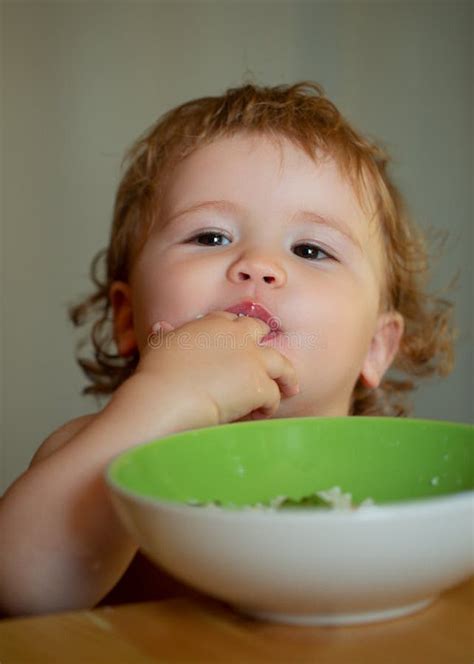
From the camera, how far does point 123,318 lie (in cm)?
134

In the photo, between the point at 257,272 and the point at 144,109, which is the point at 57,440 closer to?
the point at 257,272

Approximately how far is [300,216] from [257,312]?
0.17 m

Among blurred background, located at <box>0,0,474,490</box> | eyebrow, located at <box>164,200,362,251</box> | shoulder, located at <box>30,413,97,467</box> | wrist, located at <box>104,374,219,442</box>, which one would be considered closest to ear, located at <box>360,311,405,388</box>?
eyebrow, located at <box>164,200,362,251</box>

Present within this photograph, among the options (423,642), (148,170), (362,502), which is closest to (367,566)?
(423,642)

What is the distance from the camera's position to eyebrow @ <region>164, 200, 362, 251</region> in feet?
3.67

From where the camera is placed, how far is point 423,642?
48 cm

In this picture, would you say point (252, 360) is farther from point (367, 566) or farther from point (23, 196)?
point (23, 196)

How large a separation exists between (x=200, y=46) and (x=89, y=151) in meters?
0.40

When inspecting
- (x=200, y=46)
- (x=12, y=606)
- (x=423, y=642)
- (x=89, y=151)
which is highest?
(x=200, y=46)

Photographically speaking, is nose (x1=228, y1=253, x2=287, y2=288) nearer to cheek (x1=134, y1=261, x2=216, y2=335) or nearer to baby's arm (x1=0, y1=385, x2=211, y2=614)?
cheek (x1=134, y1=261, x2=216, y2=335)

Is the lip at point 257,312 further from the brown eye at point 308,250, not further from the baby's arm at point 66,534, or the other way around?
the baby's arm at point 66,534

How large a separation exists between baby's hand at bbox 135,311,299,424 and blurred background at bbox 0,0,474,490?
4.60ft

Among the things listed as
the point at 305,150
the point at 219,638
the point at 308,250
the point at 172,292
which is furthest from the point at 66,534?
the point at 305,150

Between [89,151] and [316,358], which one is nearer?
[316,358]
